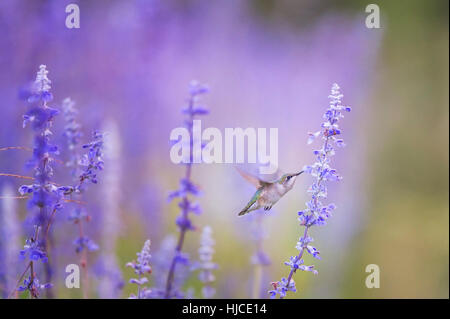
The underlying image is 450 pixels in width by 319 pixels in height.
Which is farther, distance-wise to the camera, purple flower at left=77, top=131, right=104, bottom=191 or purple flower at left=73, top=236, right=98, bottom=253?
purple flower at left=73, top=236, right=98, bottom=253

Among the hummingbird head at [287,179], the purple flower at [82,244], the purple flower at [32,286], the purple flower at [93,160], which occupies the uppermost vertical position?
the purple flower at [93,160]

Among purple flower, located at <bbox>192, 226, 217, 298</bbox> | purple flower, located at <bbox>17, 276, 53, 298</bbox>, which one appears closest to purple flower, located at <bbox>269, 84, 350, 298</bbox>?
purple flower, located at <bbox>192, 226, 217, 298</bbox>

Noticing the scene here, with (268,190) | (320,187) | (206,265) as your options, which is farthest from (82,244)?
(320,187)

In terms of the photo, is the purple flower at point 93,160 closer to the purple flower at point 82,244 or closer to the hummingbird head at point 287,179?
the purple flower at point 82,244

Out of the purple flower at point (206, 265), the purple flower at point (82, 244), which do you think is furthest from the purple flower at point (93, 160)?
the purple flower at point (206, 265)

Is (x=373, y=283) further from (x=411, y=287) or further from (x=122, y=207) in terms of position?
(x=122, y=207)

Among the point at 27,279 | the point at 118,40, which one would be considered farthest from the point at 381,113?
the point at 27,279

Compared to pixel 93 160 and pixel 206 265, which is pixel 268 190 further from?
pixel 93 160

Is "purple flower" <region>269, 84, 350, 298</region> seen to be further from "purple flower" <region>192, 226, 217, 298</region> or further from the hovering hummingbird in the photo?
"purple flower" <region>192, 226, 217, 298</region>
